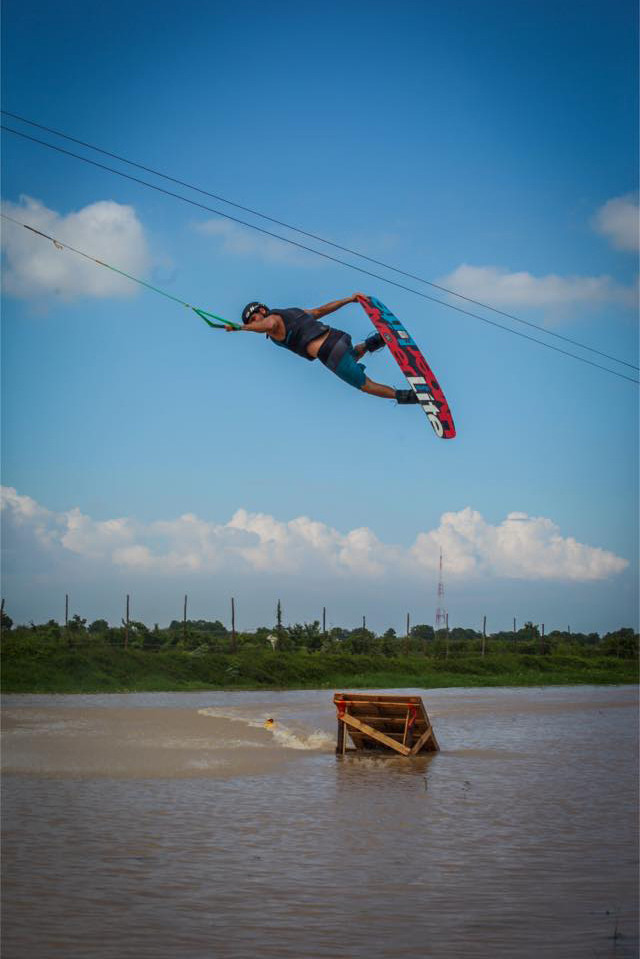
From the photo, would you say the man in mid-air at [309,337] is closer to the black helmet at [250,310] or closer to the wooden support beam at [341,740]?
the black helmet at [250,310]

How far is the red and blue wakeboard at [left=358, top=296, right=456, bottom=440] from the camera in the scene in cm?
920

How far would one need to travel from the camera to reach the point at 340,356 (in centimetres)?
934

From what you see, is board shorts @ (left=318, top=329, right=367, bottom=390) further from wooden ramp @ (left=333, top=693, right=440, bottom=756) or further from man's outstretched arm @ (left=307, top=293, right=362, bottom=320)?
wooden ramp @ (left=333, top=693, right=440, bottom=756)

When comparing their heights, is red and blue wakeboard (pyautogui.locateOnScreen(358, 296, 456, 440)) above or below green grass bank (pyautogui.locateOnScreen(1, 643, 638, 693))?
above

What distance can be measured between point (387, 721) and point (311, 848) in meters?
8.11

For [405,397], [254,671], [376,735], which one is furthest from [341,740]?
[254,671]

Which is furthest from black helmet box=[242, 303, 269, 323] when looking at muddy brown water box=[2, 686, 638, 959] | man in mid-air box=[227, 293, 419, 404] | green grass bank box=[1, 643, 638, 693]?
green grass bank box=[1, 643, 638, 693]

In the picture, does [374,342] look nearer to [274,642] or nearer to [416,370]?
[416,370]

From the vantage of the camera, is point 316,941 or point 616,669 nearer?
point 316,941

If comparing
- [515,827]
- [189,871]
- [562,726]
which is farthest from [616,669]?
[189,871]

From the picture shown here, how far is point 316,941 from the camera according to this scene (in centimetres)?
722

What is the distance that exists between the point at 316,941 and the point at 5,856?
156 inches

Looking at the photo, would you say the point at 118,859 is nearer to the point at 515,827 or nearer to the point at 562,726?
the point at 515,827

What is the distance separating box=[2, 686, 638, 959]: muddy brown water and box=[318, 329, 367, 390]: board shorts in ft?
14.5
